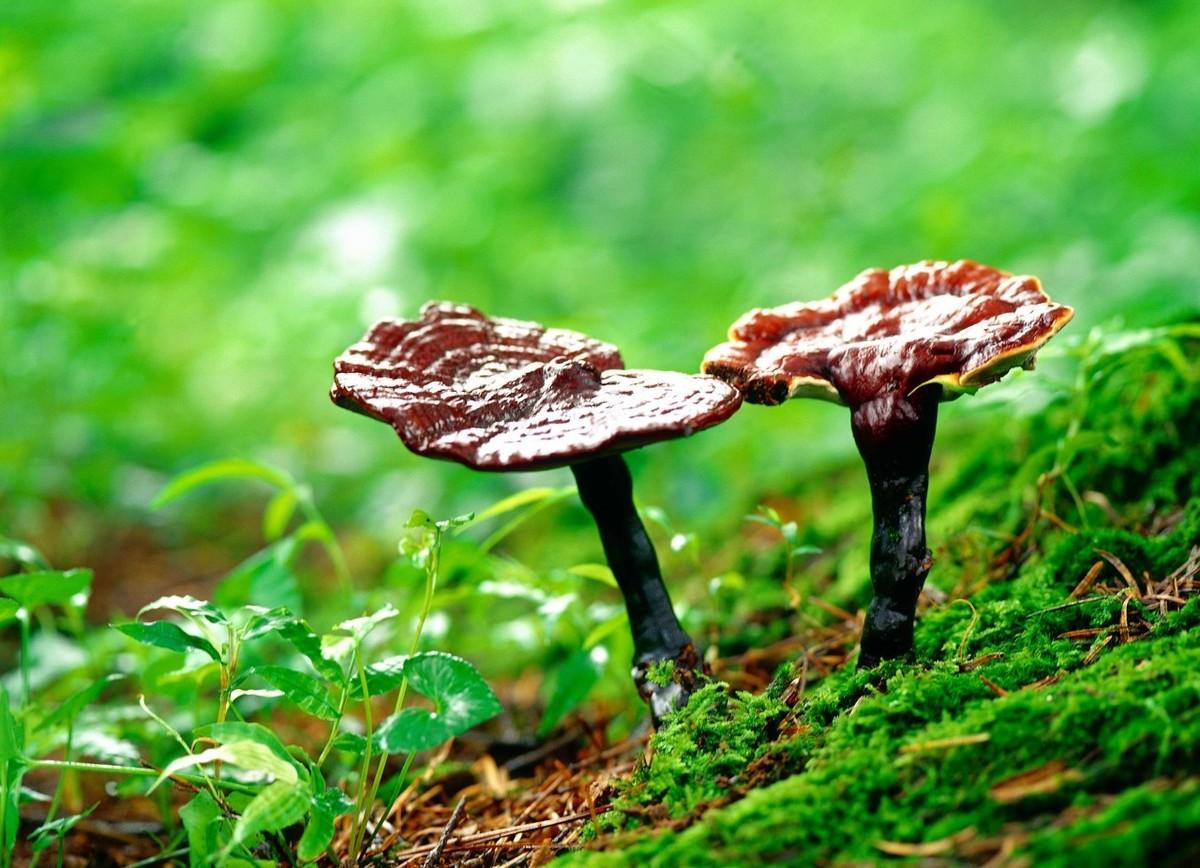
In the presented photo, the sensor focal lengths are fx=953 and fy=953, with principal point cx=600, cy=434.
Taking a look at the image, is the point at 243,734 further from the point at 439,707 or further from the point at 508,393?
the point at 508,393

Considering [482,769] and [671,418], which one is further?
[482,769]

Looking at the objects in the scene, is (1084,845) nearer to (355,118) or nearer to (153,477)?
(153,477)

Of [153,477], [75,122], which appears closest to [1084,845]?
[153,477]

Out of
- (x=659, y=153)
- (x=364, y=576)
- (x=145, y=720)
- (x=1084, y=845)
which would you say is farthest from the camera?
(x=659, y=153)

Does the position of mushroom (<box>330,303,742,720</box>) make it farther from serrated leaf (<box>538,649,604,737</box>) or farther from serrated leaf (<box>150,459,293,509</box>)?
serrated leaf (<box>150,459,293,509</box>)

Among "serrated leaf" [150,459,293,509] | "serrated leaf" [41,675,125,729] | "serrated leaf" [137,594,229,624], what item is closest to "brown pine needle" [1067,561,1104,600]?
"serrated leaf" [137,594,229,624]

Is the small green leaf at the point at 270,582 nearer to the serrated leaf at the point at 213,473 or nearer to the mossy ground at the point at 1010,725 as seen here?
the serrated leaf at the point at 213,473

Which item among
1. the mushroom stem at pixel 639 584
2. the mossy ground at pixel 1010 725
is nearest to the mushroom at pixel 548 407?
the mushroom stem at pixel 639 584
